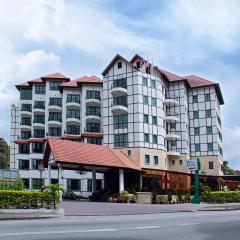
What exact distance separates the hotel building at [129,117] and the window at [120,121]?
138 millimetres

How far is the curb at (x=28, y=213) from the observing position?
784 inches

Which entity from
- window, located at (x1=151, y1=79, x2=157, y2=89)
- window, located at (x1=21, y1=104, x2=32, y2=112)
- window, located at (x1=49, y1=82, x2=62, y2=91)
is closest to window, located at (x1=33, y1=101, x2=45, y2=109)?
window, located at (x1=21, y1=104, x2=32, y2=112)

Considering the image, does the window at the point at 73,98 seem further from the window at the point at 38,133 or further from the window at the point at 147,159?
the window at the point at 147,159

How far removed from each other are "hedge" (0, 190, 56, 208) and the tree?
62.2 m

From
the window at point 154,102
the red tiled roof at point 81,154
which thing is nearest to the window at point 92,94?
the window at point 154,102

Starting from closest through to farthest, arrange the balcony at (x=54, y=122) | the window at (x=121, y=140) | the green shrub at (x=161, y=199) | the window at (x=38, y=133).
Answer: the green shrub at (x=161, y=199)
the window at (x=121, y=140)
the balcony at (x=54, y=122)
the window at (x=38, y=133)

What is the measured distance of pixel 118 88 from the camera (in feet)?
197

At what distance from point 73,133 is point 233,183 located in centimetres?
2612

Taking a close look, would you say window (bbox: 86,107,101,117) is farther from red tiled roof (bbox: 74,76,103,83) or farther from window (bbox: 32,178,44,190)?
window (bbox: 32,178,44,190)

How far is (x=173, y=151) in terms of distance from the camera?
6469 centimetres

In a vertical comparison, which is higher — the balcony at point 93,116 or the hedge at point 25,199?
the balcony at point 93,116

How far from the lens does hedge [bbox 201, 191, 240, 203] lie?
111 ft

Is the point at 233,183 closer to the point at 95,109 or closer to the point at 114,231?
the point at 95,109

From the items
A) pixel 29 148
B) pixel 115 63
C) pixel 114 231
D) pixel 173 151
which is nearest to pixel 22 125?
pixel 29 148
